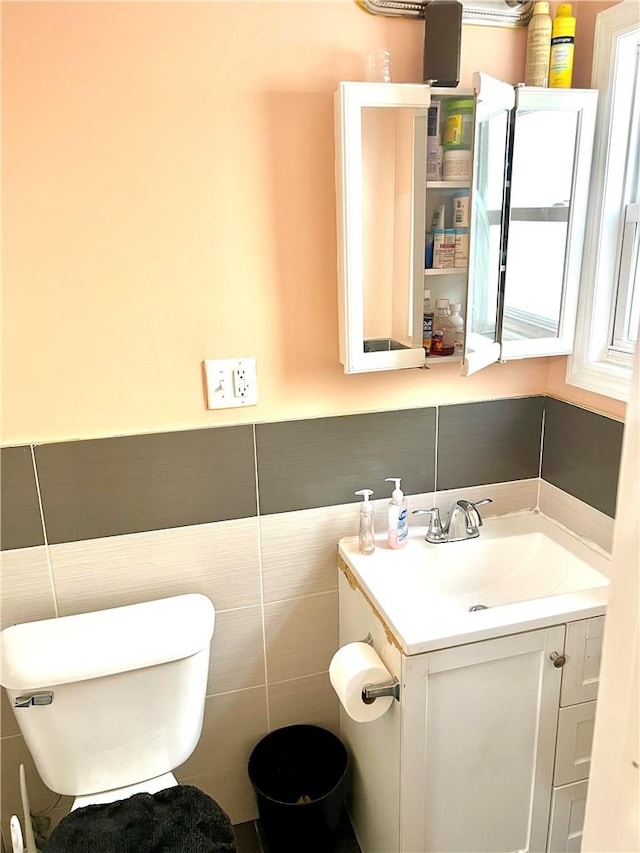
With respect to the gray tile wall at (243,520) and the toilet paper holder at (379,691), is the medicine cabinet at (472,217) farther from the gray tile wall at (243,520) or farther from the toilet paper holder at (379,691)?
the toilet paper holder at (379,691)

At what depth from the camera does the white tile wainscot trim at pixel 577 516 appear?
5.25ft

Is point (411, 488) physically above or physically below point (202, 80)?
below

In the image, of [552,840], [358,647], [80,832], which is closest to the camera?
[80,832]

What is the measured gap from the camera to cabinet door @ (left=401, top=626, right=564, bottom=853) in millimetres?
1348

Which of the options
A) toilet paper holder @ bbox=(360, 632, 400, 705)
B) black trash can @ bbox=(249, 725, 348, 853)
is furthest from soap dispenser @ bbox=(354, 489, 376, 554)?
black trash can @ bbox=(249, 725, 348, 853)

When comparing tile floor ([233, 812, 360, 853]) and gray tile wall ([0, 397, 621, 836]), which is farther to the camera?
tile floor ([233, 812, 360, 853])

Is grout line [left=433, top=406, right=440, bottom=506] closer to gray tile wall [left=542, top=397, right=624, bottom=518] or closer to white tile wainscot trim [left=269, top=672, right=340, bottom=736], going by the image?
gray tile wall [left=542, top=397, right=624, bottom=518]

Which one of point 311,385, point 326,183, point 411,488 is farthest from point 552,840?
point 326,183

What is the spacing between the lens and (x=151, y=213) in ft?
4.51

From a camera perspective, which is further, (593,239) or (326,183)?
(593,239)

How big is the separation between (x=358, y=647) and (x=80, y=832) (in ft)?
2.30

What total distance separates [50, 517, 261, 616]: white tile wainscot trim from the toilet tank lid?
0.18 ft

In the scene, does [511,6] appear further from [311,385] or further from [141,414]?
[141,414]

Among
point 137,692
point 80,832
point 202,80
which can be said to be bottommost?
point 80,832
